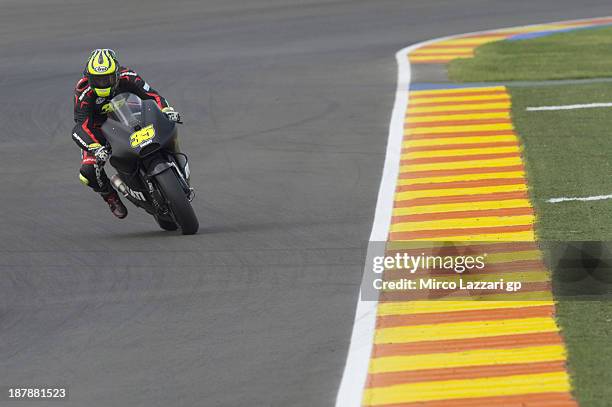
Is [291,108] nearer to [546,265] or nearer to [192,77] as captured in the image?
[192,77]

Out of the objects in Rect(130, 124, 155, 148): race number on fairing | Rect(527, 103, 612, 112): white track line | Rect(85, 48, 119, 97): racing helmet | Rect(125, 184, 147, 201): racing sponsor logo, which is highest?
Rect(85, 48, 119, 97): racing helmet

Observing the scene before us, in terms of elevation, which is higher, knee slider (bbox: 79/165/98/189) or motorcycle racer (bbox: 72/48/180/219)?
motorcycle racer (bbox: 72/48/180/219)

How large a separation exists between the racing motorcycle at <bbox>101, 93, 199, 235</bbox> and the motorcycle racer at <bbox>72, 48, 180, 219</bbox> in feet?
0.49

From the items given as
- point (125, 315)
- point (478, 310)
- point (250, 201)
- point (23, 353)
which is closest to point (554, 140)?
point (250, 201)

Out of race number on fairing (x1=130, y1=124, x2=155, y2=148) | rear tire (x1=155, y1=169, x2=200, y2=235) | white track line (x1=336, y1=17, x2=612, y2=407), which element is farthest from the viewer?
race number on fairing (x1=130, y1=124, x2=155, y2=148)

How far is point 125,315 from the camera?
1026 cm

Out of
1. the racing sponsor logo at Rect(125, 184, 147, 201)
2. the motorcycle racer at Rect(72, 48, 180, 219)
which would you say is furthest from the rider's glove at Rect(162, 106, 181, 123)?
the racing sponsor logo at Rect(125, 184, 147, 201)

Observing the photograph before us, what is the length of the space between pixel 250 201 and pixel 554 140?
4.34 metres

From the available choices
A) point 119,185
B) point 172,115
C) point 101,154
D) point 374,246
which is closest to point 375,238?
point 374,246

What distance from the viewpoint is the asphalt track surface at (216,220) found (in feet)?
29.7

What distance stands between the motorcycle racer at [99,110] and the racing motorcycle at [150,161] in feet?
0.49

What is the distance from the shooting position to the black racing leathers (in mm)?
13086

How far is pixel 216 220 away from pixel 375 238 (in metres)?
2.03

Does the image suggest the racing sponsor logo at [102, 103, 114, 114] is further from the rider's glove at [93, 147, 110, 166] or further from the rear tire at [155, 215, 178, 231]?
the rear tire at [155, 215, 178, 231]
